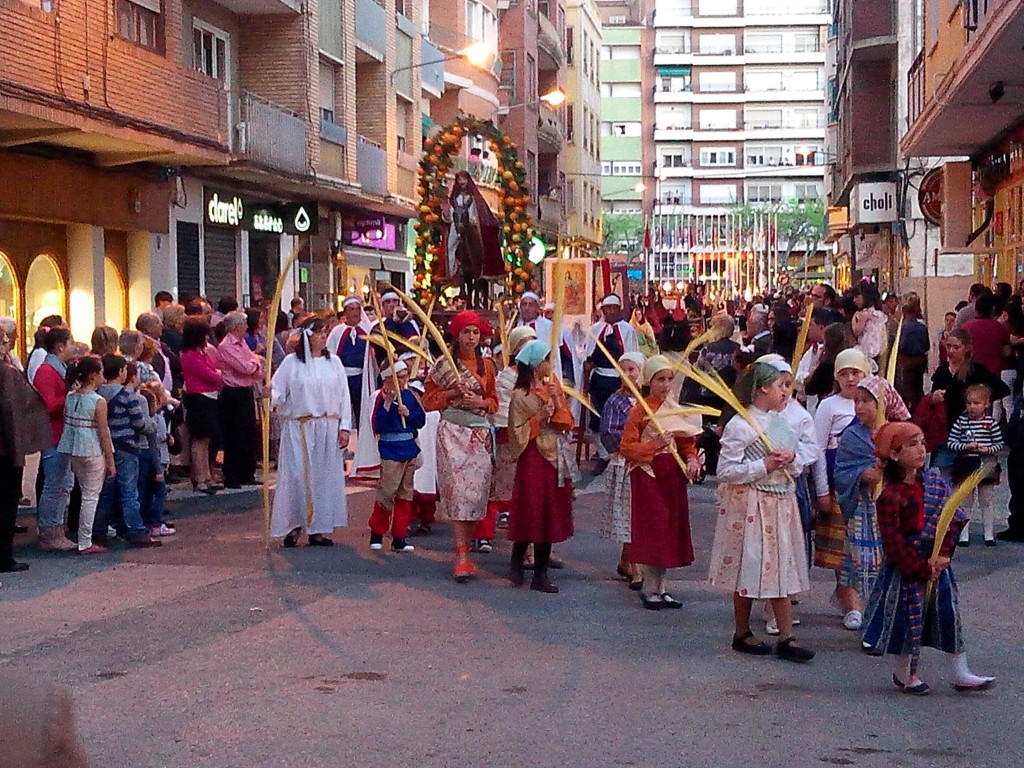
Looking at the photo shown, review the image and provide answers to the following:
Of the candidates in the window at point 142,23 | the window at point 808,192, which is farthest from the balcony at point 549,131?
the window at point 808,192

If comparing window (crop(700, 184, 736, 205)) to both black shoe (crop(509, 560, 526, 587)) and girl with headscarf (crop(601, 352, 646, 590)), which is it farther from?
black shoe (crop(509, 560, 526, 587))

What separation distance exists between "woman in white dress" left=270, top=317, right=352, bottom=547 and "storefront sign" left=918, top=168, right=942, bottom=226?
19033mm

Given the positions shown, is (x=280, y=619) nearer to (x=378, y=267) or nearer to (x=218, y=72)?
(x=218, y=72)

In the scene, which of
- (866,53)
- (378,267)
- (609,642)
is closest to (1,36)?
(609,642)

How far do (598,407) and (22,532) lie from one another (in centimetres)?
764

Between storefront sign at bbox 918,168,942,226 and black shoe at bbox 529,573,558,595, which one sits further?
storefront sign at bbox 918,168,942,226

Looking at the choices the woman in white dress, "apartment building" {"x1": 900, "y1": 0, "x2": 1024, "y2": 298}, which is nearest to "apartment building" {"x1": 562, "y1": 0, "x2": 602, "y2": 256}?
"apartment building" {"x1": 900, "y1": 0, "x2": 1024, "y2": 298}

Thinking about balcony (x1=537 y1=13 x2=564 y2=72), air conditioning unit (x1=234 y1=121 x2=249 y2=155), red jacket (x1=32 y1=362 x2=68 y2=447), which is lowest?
red jacket (x1=32 y1=362 x2=68 y2=447)

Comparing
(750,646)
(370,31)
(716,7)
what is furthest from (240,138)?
(716,7)

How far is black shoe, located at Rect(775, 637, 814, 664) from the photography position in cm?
829

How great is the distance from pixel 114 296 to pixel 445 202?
5.57 m

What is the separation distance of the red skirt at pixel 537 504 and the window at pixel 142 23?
12.5 metres

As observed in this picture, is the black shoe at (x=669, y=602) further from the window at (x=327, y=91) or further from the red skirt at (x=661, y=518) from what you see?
the window at (x=327, y=91)

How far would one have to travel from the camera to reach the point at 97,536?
1203cm
